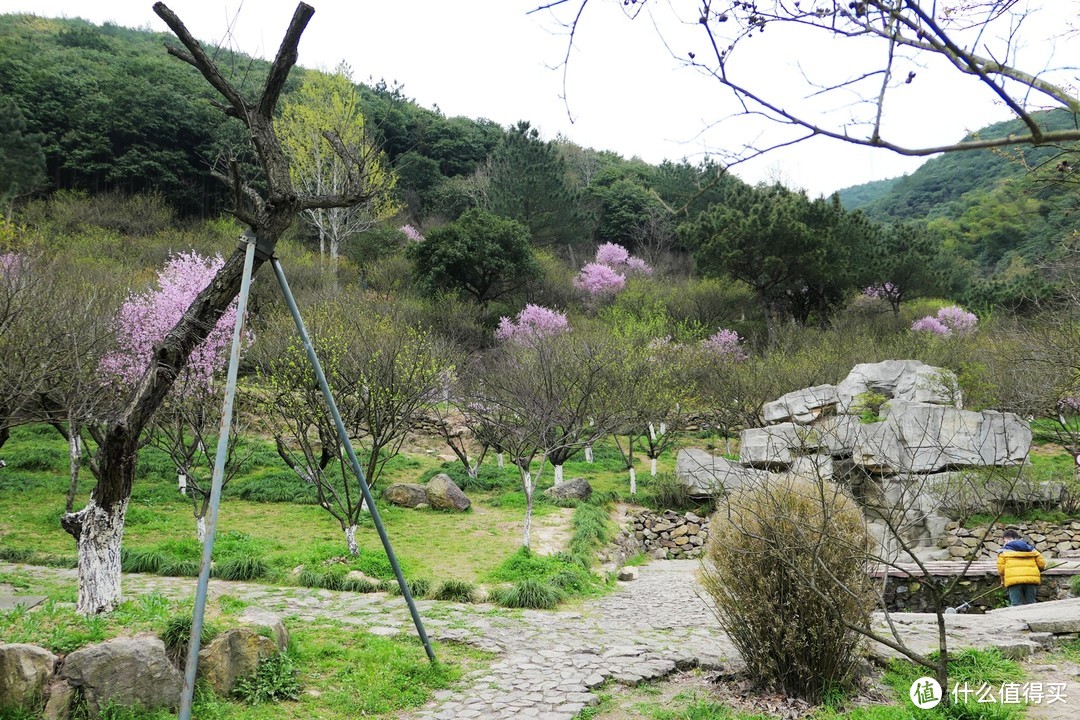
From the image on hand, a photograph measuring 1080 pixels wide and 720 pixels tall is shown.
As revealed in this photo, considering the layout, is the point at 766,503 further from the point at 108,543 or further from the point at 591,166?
the point at 591,166

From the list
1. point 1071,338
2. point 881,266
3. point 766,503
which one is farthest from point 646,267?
point 766,503

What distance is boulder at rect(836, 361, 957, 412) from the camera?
61.3 feet

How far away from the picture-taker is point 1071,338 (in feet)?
46.4

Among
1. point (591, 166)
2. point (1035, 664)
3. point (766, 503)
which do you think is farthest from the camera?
point (591, 166)

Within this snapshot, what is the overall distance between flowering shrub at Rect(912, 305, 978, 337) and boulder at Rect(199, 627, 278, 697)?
3027 cm

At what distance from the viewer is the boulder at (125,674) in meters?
4.63

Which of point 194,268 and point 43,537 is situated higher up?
point 194,268

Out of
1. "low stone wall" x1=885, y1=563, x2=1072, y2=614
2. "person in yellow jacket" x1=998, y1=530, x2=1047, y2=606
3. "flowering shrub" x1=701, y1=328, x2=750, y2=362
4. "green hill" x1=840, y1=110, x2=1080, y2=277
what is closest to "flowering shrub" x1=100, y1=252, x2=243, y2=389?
"low stone wall" x1=885, y1=563, x2=1072, y2=614

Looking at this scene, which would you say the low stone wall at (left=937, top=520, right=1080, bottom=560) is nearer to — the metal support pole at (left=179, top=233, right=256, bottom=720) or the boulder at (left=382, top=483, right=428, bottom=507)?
the boulder at (left=382, top=483, right=428, bottom=507)

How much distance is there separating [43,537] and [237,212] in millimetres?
11586

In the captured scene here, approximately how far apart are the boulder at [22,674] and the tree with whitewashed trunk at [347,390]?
5.92 metres

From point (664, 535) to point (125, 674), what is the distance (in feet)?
45.8

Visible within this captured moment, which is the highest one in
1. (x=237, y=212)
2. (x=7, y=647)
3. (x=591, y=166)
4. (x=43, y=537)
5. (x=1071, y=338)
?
(x=591, y=166)

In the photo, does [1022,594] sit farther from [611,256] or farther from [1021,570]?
[611,256]
